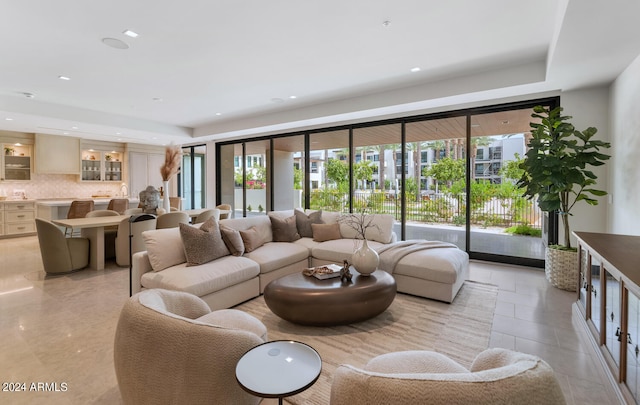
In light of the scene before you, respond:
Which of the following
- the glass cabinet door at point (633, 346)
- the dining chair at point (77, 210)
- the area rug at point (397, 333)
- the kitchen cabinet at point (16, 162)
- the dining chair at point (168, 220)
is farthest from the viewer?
the kitchen cabinet at point (16, 162)

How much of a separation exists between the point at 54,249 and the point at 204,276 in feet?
9.82

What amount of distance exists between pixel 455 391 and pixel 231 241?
3213 mm

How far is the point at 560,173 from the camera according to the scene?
3.78 metres

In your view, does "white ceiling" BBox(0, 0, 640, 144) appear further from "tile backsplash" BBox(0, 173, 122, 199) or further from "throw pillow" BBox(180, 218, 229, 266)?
"tile backsplash" BBox(0, 173, 122, 199)

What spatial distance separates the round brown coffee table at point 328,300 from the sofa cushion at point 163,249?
118 centimetres

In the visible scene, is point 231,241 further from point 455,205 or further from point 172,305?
point 455,205

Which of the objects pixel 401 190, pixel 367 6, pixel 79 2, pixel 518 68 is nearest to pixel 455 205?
pixel 401 190

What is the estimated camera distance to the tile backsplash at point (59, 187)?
Answer: 7887 mm

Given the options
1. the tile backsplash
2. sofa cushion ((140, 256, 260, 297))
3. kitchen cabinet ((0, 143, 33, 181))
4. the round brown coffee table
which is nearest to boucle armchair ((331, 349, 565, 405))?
the round brown coffee table

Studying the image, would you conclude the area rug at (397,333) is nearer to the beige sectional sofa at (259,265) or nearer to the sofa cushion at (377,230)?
Answer: the beige sectional sofa at (259,265)

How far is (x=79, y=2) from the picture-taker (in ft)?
8.95

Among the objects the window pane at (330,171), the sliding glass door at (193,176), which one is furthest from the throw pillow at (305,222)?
the sliding glass door at (193,176)

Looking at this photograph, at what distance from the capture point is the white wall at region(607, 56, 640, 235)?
3236 millimetres

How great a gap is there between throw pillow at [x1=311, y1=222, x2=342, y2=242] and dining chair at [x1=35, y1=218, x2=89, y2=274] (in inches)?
144
